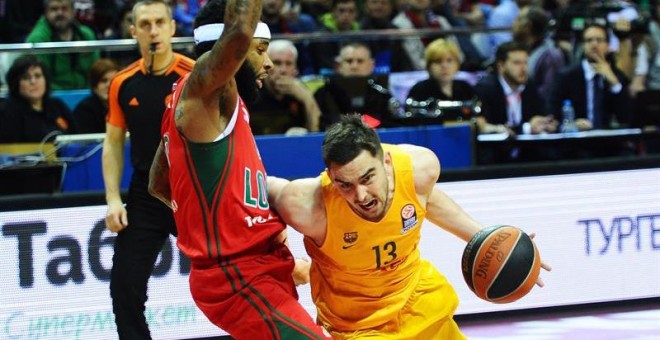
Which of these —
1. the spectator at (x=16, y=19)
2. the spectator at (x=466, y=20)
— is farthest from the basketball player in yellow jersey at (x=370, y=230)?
the spectator at (x=16, y=19)

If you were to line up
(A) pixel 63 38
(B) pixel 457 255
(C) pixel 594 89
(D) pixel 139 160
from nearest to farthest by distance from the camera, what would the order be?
(D) pixel 139 160, (B) pixel 457 255, (C) pixel 594 89, (A) pixel 63 38

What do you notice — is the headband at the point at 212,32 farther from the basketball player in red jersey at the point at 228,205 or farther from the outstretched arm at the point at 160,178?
the outstretched arm at the point at 160,178

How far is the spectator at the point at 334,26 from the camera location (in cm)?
1009

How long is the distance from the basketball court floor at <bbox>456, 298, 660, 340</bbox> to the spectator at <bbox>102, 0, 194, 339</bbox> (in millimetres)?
2213

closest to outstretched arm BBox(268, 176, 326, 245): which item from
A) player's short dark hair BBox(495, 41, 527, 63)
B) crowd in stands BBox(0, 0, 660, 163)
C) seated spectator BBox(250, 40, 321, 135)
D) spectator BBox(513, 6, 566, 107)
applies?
crowd in stands BBox(0, 0, 660, 163)

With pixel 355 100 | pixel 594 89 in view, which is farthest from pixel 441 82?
pixel 594 89

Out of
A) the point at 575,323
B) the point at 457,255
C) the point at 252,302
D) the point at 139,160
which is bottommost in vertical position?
the point at 575,323

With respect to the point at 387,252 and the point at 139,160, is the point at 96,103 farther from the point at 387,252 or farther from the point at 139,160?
the point at 387,252

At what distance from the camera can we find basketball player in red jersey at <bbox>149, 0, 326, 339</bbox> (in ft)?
12.6

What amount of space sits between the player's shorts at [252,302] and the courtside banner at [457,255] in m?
2.72

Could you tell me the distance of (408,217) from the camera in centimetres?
427

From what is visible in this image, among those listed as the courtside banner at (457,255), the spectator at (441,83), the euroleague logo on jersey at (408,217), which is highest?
the spectator at (441,83)

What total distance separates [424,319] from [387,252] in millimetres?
332

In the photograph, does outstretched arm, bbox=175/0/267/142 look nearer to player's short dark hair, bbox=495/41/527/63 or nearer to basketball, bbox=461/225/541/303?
basketball, bbox=461/225/541/303
